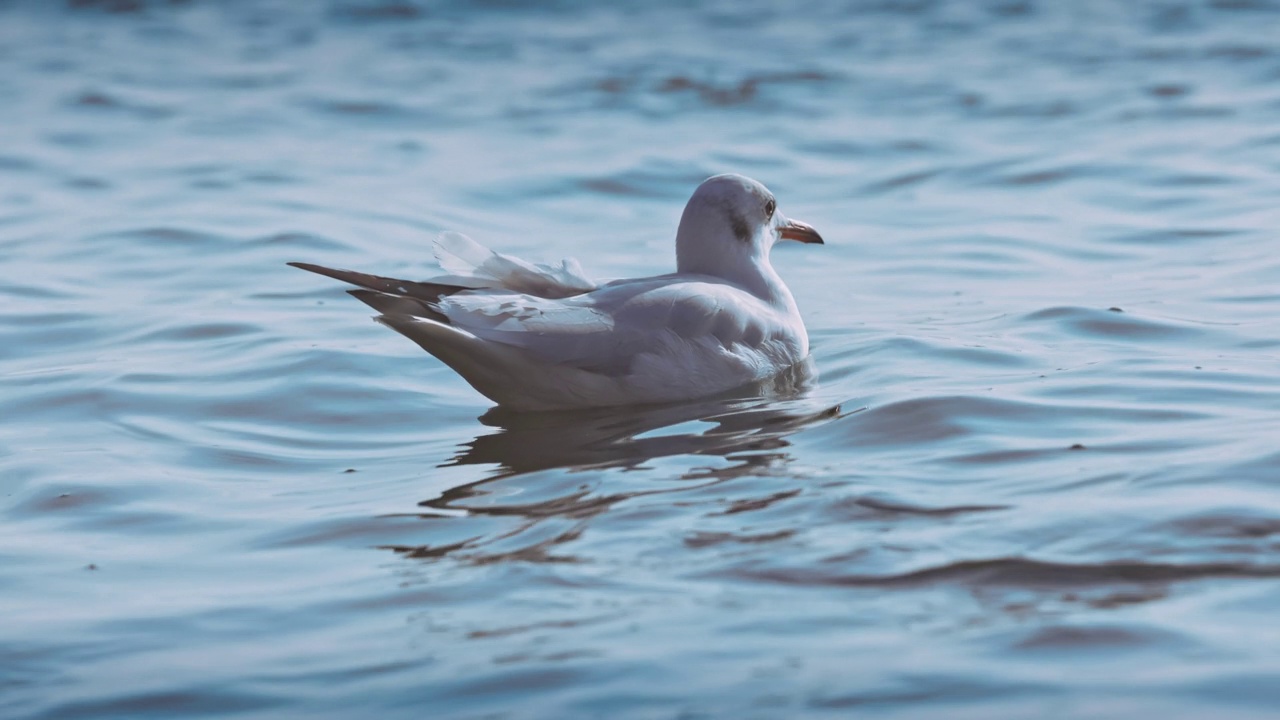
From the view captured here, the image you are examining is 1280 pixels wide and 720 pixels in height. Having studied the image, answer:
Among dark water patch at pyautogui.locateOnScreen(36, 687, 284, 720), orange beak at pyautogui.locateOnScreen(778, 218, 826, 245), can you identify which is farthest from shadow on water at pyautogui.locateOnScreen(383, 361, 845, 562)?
dark water patch at pyautogui.locateOnScreen(36, 687, 284, 720)

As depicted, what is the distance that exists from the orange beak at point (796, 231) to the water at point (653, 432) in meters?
0.43

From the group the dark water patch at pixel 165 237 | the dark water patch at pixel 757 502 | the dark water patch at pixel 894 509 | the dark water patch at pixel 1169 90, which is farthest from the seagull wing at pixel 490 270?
the dark water patch at pixel 1169 90

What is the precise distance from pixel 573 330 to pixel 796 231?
1804 millimetres

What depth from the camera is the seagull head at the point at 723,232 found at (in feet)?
22.3

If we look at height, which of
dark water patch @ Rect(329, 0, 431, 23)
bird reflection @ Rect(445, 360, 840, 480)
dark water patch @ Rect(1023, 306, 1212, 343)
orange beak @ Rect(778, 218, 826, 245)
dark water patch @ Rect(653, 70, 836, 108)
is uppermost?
dark water patch @ Rect(329, 0, 431, 23)

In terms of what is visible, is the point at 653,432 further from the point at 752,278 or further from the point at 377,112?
the point at 377,112

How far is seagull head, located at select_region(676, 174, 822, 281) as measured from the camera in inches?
267

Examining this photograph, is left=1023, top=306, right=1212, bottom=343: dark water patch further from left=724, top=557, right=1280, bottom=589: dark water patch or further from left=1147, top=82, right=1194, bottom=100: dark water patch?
left=1147, top=82, right=1194, bottom=100: dark water patch

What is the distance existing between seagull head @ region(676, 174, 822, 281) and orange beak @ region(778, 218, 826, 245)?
33 cm

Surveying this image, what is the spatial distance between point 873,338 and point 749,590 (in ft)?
10.9

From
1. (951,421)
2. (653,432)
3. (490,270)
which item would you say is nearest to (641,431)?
(653,432)

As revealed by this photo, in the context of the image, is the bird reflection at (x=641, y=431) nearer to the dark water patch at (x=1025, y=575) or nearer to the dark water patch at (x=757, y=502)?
the dark water patch at (x=757, y=502)

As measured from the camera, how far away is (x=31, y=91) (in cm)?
1533

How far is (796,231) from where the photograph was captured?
7.32 m
